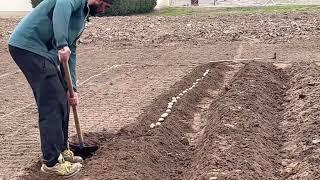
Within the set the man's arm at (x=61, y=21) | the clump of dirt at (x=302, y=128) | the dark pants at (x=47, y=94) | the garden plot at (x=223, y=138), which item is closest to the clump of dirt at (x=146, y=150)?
the garden plot at (x=223, y=138)

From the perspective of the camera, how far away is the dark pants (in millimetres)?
6113

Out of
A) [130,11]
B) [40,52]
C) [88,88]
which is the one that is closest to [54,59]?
[40,52]

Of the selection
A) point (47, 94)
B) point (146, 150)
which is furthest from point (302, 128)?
point (47, 94)

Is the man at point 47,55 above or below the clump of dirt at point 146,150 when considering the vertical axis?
above

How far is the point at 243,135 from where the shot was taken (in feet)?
24.5

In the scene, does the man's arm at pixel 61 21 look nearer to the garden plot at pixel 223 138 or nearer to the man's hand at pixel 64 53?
the man's hand at pixel 64 53

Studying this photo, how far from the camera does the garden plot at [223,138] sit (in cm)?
638

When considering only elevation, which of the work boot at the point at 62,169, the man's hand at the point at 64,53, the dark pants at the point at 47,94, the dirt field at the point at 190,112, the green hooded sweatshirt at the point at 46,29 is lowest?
the dirt field at the point at 190,112

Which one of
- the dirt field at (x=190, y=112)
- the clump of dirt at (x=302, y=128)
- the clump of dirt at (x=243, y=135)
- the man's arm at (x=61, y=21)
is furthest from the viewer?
the dirt field at (x=190, y=112)

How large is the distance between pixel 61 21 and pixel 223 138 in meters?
2.58

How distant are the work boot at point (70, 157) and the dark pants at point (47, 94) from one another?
0.28m

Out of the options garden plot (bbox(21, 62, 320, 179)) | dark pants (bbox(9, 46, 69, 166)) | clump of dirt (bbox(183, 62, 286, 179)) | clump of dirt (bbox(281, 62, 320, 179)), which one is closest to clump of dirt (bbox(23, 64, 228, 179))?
garden plot (bbox(21, 62, 320, 179))

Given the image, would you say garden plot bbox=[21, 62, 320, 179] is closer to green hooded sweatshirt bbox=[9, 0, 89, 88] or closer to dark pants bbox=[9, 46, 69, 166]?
dark pants bbox=[9, 46, 69, 166]

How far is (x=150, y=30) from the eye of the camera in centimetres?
2064
